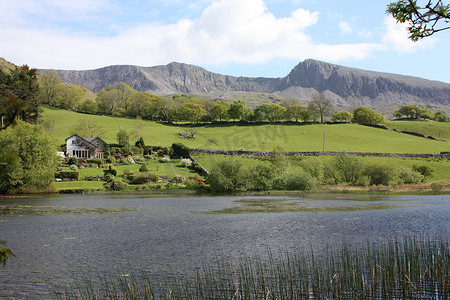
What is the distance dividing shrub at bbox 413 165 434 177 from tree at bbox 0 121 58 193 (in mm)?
75648

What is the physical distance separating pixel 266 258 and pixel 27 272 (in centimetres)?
1312

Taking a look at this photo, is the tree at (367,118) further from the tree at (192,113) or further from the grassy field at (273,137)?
the tree at (192,113)

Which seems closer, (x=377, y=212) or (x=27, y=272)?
(x=27, y=272)

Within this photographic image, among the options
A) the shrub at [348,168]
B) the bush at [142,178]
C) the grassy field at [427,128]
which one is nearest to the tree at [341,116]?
the grassy field at [427,128]

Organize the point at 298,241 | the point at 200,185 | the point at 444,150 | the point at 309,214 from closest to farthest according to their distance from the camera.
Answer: the point at 298,241 → the point at 309,214 → the point at 200,185 → the point at 444,150

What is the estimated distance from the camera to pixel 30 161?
62.3 m

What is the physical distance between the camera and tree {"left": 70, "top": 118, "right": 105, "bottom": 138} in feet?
357

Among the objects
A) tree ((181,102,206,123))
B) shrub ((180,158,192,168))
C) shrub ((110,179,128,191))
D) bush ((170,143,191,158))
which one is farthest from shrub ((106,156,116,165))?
tree ((181,102,206,123))

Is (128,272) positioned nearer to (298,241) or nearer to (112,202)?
(298,241)

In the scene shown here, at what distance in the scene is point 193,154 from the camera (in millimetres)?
93312

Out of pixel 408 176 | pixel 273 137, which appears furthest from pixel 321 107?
pixel 408 176

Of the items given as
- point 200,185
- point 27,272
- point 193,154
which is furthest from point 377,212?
point 193,154

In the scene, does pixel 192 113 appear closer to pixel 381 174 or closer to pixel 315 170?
pixel 315 170

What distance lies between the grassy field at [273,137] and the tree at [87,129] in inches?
110
